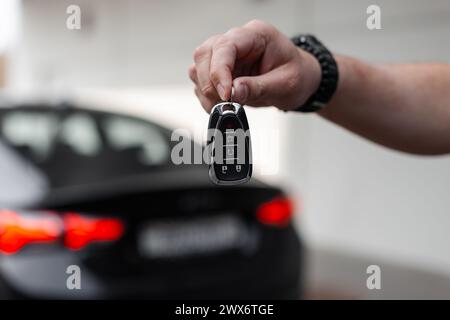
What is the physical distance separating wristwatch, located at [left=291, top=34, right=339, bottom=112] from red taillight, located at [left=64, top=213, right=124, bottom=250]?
111cm

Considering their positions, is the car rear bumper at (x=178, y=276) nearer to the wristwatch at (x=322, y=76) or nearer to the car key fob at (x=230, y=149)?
the wristwatch at (x=322, y=76)

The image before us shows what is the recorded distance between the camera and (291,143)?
507 centimetres

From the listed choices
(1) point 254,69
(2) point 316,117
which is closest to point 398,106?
(1) point 254,69

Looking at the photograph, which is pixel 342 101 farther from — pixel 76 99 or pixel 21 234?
pixel 76 99

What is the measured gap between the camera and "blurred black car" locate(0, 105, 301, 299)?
6.70 ft

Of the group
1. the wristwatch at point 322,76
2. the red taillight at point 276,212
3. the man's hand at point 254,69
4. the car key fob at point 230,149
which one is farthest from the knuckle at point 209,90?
the red taillight at point 276,212

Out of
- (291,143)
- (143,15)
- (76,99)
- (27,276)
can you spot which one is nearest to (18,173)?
(27,276)

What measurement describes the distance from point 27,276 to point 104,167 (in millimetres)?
527

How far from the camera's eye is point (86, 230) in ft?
6.81

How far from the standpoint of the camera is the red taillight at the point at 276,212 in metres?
2.39

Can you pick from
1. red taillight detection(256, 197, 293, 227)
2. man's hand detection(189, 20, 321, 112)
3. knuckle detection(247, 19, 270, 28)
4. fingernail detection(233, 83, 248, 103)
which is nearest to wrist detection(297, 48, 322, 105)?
man's hand detection(189, 20, 321, 112)

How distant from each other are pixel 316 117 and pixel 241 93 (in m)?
3.80

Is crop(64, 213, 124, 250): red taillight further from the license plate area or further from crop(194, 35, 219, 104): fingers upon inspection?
crop(194, 35, 219, 104): fingers

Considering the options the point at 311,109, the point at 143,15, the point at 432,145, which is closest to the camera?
the point at 311,109
